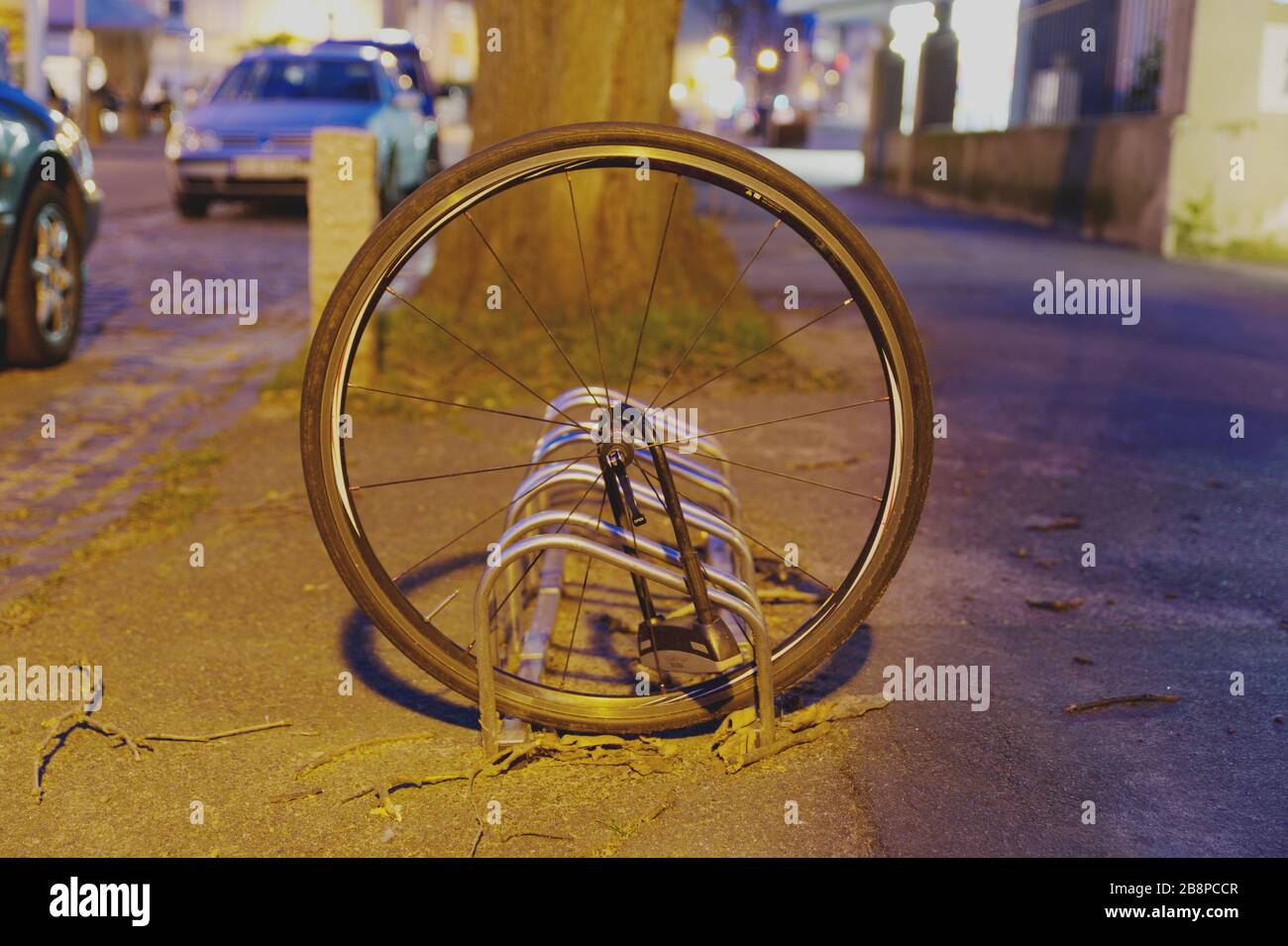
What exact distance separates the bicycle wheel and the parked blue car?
8967 millimetres

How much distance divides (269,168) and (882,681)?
1438cm

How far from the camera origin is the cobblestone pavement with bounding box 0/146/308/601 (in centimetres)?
545

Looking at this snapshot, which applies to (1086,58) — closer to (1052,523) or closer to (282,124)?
(282,124)

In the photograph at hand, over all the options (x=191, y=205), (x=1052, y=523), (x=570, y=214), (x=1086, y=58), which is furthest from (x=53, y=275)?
(x=1086, y=58)

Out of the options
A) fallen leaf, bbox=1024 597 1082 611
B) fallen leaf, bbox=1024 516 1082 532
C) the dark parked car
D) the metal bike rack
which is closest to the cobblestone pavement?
the dark parked car

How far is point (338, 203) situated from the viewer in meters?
7.31

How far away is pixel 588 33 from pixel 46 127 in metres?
2.70

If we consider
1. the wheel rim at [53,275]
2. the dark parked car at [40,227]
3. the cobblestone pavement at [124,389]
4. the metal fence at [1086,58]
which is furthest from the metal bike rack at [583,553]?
the metal fence at [1086,58]

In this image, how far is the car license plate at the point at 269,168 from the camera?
17.0m

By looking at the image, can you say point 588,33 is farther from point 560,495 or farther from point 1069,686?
point 1069,686

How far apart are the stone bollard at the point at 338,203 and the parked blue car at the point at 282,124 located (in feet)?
31.0

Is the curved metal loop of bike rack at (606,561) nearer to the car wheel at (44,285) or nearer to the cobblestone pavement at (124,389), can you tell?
the cobblestone pavement at (124,389)

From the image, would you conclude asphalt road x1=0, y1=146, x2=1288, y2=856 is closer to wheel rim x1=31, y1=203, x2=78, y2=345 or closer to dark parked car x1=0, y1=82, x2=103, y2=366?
dark parked car x1=0, y1=82, x2=103, y2=366

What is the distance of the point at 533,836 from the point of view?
9.94 feet
